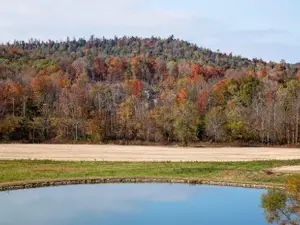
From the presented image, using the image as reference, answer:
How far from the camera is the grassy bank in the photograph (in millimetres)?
31391

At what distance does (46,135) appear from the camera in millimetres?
75312

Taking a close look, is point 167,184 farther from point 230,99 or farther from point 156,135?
point 230,99

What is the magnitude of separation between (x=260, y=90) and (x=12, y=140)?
149 ft

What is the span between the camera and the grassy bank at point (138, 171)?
31.4 meters

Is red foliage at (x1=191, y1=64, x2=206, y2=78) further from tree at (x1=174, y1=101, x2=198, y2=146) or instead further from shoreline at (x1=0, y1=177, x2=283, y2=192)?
shoreline at (x1=0, y1=177, x2=283, y2=192)

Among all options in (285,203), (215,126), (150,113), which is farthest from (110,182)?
(150,113)

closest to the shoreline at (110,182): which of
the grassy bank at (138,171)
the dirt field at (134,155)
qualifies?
the grassy bank at (138,171)

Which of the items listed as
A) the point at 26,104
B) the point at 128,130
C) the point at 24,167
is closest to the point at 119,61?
the point at 26,104

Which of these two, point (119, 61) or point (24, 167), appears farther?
point (119, 61)

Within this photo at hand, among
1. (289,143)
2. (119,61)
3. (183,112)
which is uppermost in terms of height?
(119,61)

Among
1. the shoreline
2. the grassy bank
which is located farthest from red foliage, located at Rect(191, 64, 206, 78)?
the shoreline

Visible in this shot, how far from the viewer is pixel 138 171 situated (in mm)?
33906

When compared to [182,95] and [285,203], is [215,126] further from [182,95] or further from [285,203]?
[285,203]

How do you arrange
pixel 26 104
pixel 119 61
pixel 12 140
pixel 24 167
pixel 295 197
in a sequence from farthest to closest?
pixel 119 61 < pixel 26 104 < pixel 12 140 < pixel 24 167 < pixel 295 197
